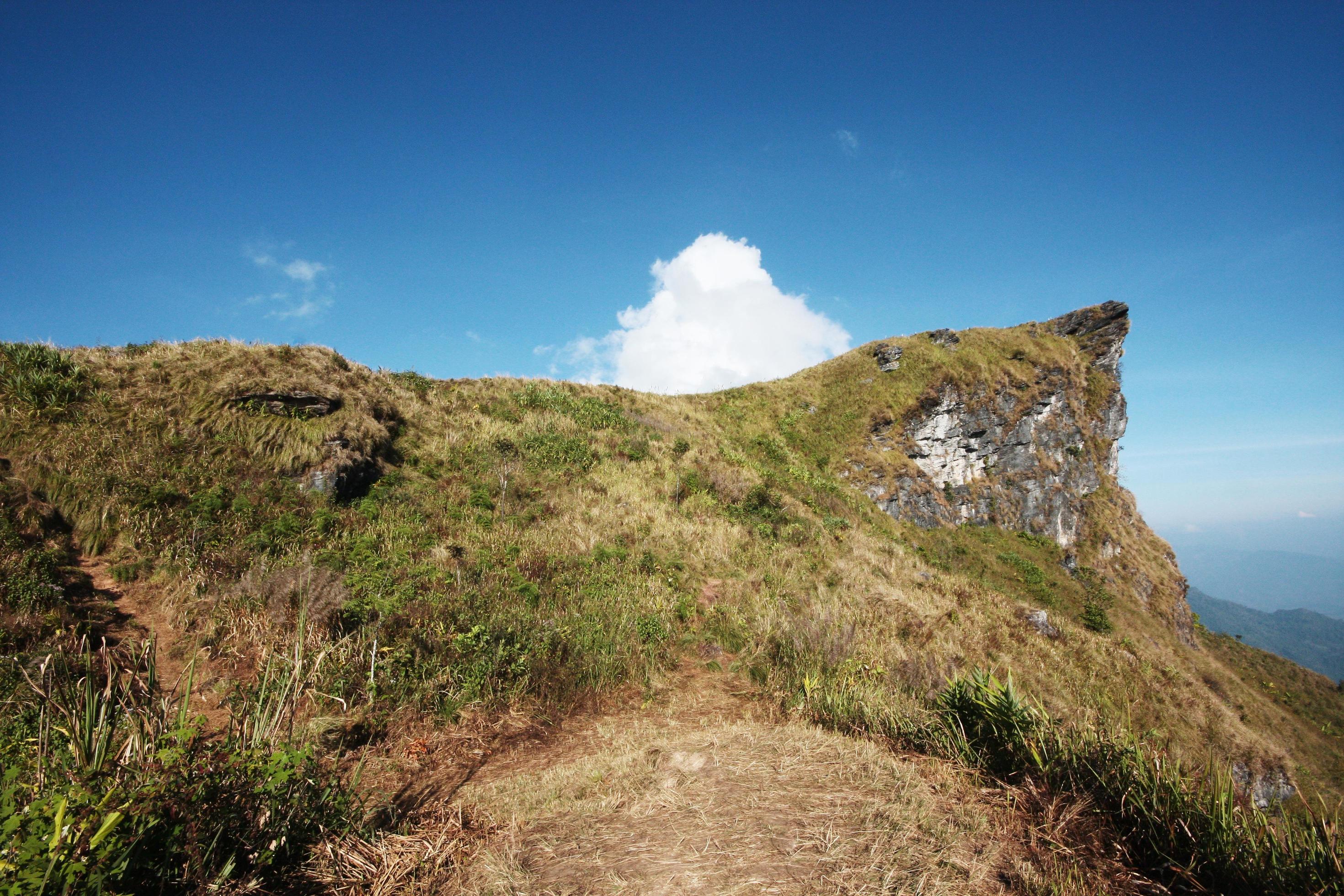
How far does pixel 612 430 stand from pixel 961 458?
105 feet

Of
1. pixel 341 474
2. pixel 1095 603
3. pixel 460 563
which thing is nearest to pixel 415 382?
pixel 341 474

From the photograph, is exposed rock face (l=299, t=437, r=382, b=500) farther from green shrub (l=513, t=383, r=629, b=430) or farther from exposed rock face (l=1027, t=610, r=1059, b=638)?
exposed rock face (l=1027, t=610, r=1059, b=638)

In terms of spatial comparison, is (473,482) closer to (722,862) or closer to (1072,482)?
(722,862)

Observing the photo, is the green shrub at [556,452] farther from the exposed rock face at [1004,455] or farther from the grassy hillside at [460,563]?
the exposed rock face at [1004,455]

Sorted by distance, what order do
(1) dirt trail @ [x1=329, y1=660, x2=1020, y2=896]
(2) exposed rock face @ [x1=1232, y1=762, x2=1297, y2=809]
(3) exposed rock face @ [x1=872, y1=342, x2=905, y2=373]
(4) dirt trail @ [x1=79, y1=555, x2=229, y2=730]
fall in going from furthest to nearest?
(3) exposed rock face @ [x1=872, y1=342, x2=905, y2=373], (2) exposed rock face @ [x1=1232, y1=762, x2=1297, y2=809], (4) dirt trail @ [x1=79, y1=555, x2=229, y2=730], (1) dirt trail @ [x1=329, y1=660, x2=1020, y2=896]

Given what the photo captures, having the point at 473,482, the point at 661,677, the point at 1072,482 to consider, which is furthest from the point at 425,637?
the point at 1072,482

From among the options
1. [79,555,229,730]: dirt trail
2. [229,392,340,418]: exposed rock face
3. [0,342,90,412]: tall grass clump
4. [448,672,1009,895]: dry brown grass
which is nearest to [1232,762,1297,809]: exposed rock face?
[448,672,1009,895]: dry brown grass

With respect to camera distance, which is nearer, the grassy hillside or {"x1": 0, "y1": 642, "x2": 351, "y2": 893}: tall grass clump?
{"x1": 0, "y1": 642, "x2": 351, "y2": 893}: tall grass clump

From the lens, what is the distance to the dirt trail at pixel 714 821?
336 centimetres

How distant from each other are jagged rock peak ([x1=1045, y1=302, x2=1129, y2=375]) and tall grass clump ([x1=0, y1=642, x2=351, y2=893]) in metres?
63.1

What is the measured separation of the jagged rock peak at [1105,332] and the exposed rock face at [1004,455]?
2434 millimetres

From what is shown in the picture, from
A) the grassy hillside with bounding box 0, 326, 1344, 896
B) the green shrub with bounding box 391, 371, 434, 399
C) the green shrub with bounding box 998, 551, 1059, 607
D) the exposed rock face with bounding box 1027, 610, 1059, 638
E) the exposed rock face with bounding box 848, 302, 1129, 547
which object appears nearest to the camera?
the grassy hillside with bounding box 0, 326, 1344, 896

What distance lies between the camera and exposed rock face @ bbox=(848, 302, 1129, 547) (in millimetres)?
36500

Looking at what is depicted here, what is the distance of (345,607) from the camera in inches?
265
